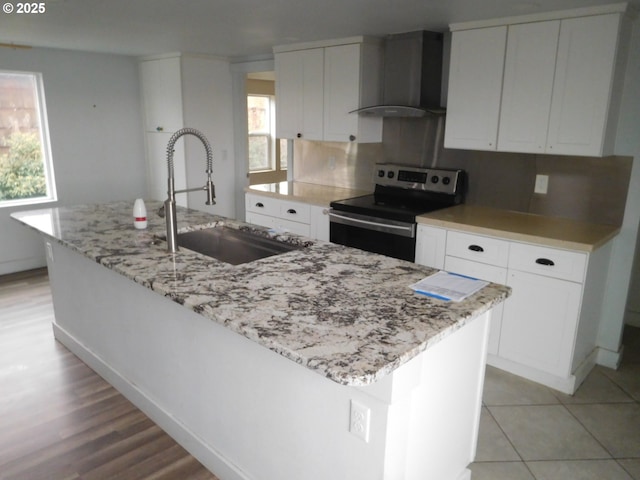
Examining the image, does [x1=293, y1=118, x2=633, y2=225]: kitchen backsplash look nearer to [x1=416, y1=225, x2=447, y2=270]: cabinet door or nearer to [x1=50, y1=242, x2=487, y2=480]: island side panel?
[x1=416, y1=225, x2=447, y2=270]: cabinet door

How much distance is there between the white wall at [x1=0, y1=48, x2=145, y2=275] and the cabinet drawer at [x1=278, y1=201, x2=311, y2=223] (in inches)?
88.8

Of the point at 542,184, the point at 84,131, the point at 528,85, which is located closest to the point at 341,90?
the point at 528,85

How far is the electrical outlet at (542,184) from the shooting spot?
3230mm

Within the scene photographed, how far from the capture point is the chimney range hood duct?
3422 mm

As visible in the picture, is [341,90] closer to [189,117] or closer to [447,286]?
[189,117]

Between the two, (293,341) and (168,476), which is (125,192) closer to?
(168,476)

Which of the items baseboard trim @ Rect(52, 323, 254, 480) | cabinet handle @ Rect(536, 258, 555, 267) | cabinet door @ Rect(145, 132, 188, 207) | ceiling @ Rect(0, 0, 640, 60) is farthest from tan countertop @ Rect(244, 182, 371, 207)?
baseboard trim @ Rect(52, 323, 254, 480)

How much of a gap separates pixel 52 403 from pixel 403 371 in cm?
214

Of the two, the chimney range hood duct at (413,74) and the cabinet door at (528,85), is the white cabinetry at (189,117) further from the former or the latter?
the cabinet door at (528,85)

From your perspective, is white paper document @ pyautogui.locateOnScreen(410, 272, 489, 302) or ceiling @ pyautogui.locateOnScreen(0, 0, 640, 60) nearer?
white paper document @ pyautogui.locateOnScreen(410, 272, 489, 302)

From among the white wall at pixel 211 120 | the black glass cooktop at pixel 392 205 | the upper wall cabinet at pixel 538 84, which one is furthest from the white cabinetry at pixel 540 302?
the white wall at pixel 211 120

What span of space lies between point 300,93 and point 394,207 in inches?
57.8

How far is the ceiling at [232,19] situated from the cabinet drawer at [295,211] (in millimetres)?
1349

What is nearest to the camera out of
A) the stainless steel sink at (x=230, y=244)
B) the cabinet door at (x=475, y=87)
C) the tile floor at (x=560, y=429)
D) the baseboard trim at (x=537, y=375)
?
the tile floor at (x=560, y=429)
